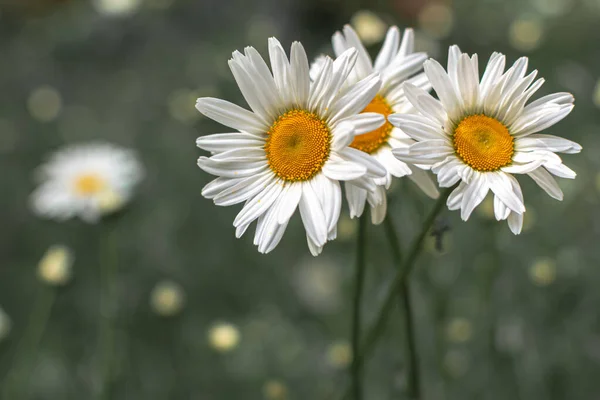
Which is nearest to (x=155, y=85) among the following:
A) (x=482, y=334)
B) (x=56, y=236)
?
(x=56, y=236)

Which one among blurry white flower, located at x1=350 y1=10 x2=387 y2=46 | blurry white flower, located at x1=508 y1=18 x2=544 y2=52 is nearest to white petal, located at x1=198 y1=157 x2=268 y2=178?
blurry white flower, located at x1=350 y1=10 x2=387 y2=46

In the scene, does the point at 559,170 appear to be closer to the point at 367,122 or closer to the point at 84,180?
the point at 367,122

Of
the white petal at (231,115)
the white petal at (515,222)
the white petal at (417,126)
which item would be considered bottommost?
the white petal at (515,222)

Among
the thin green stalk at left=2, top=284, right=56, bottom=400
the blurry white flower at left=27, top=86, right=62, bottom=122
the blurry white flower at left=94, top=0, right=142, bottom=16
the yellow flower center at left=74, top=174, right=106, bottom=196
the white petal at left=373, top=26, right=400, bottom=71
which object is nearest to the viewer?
the white petal at left=373, top=26, right=400, bottom=71

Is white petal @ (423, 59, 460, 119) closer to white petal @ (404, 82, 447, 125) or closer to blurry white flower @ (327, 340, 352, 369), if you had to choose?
white petal @ (404, 82, 447, 125)

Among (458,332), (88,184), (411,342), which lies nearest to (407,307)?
(411,342)

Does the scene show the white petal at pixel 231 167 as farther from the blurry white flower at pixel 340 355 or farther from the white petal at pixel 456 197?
the blurry white flower at pixel 340 355

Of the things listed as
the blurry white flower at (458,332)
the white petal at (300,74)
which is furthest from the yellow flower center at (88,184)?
the white petal at (300,74)
